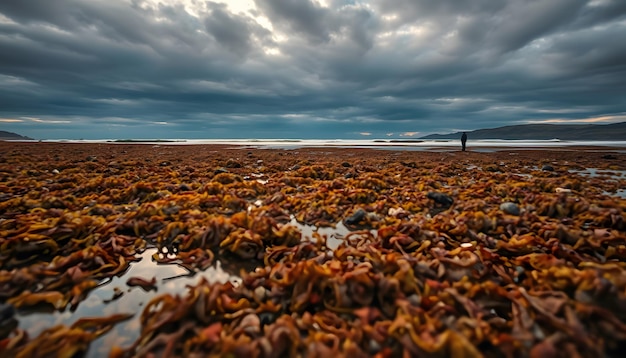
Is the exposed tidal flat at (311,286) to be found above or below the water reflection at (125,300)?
above

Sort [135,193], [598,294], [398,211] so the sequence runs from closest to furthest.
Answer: [598,294], [398,211], [135,193]

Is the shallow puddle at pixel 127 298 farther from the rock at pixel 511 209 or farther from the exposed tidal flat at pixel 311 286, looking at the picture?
the rock at pixel 511 209

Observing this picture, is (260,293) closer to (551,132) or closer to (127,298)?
(127,298)

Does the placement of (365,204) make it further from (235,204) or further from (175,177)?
(175,177)

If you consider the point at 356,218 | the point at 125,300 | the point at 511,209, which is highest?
the point at 511,209

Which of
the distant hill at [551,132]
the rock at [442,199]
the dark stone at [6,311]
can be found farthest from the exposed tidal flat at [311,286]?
the distant hill at [551,132]

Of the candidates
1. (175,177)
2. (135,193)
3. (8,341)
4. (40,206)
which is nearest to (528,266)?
(8,341)

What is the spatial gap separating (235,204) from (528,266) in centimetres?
429

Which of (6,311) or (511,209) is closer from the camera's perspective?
(6,311)

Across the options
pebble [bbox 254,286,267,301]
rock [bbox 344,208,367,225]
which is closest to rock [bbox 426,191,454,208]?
rock [bbox 344,208,367,225]

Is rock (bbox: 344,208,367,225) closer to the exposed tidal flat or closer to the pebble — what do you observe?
the exposed tidal flat

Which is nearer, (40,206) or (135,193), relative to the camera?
(40,206)

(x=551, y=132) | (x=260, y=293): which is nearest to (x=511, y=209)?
(x=260, y=293)

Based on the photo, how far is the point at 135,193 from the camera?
18.4 feet
